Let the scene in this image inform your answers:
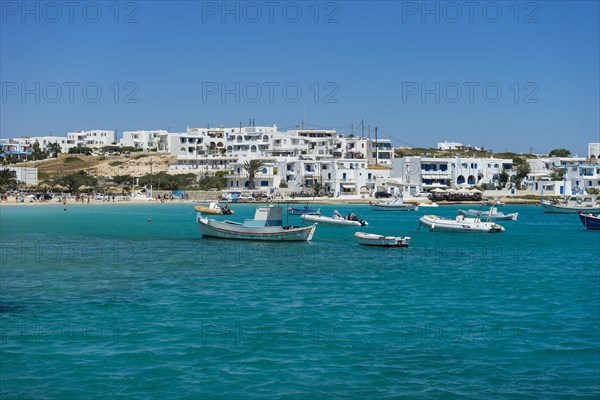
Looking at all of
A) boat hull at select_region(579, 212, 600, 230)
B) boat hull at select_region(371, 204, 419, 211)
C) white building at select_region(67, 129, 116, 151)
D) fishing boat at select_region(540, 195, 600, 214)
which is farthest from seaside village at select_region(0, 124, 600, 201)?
boat hull at select_region(579, 212, 600, 230)

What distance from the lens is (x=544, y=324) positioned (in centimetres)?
2153

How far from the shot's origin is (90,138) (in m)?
171

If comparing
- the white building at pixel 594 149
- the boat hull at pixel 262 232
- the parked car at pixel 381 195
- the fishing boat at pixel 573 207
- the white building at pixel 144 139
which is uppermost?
the white building at pixel 144 139

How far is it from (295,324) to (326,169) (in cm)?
9084

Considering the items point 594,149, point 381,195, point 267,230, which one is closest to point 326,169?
point 381,195

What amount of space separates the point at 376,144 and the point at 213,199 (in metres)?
39.0

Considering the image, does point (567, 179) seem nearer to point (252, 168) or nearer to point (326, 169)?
point (326, 169)

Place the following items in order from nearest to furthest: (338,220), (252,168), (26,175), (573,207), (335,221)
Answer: (335,221) → (338,220) → (573,207) → (252,168) → (26,175)

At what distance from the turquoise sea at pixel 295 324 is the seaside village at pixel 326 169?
66397 mm

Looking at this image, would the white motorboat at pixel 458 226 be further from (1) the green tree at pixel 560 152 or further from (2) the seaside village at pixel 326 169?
(1) the green tree at pixel 560 152

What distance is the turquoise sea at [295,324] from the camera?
1527cm

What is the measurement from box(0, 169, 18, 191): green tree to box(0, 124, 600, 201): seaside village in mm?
1132

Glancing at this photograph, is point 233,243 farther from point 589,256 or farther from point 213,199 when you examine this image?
point 213,199

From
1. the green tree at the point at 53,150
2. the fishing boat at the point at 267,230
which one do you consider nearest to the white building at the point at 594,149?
the green tree at the point at 53,150
